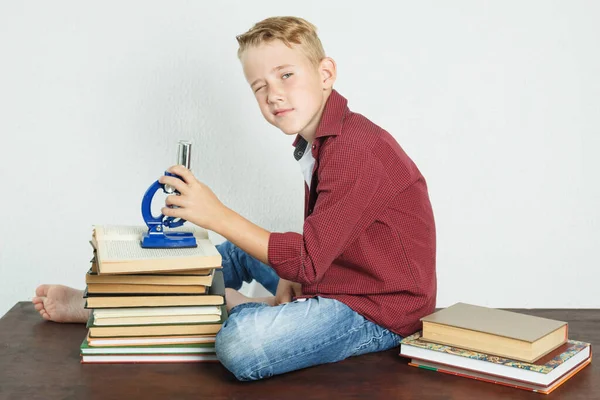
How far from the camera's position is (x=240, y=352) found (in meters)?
1.50

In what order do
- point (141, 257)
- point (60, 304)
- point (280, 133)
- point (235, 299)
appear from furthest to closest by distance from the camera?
point (280, 133)
point (235, 299)
point (60, 304)
point (141, 257)

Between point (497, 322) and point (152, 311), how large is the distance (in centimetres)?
68

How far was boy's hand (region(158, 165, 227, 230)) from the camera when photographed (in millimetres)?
1542

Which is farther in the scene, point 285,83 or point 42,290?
point 42,290

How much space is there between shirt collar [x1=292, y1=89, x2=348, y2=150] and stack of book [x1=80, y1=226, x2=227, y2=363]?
334 millimetres

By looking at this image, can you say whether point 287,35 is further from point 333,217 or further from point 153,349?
point 153,349

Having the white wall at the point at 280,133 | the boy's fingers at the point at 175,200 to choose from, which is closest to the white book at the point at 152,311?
the boy's fingers at the point at 175,200

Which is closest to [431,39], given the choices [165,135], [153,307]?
[165,135]

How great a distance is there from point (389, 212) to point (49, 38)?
1.32 m

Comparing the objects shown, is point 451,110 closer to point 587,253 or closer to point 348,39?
point 348,39

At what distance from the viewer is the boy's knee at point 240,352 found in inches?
58.9

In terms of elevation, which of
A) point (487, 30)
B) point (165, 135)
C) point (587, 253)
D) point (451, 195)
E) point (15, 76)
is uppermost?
point (487, 30)

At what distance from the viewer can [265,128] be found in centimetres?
248

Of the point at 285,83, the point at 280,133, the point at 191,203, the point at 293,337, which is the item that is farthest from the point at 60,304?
the point at 280,133
